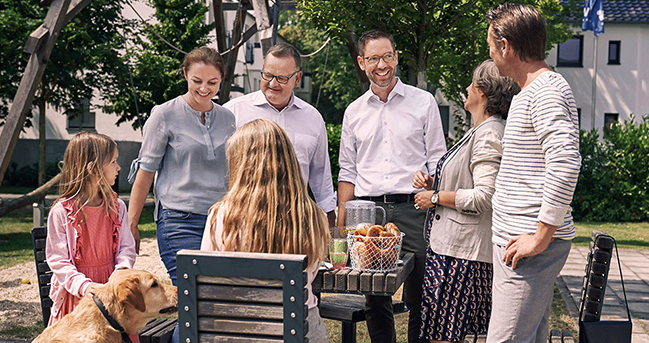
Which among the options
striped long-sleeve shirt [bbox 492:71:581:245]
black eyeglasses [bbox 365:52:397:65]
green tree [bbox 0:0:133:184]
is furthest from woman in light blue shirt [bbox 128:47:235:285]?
green tree [bbox 0:0:133:184]

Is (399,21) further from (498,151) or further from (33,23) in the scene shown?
(33,23)

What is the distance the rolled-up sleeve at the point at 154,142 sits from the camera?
3926 millimetres

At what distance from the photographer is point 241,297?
7.73ft

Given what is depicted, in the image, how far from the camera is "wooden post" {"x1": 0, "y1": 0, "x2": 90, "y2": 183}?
911cm

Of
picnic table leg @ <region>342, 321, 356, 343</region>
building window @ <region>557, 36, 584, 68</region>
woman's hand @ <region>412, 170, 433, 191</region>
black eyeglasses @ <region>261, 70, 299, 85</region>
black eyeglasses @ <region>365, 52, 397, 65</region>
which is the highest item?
building window @ <region>557, 36, 584, 68</region>

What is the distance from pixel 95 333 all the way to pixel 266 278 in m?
1.41

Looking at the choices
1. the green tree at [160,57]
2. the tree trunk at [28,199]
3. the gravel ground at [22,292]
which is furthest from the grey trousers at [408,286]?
the green tree at [160,57]

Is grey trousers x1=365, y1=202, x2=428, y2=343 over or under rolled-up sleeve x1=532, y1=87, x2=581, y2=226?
under

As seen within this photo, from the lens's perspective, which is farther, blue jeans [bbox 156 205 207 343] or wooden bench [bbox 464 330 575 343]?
blue jeans [bbox 156 205 207 343]

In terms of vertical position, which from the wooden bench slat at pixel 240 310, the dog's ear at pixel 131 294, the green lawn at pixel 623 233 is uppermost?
the wooden bench slat at pixel 240 310

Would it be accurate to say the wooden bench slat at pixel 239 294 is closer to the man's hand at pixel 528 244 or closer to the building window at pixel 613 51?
the man's hand at pixel 528 244

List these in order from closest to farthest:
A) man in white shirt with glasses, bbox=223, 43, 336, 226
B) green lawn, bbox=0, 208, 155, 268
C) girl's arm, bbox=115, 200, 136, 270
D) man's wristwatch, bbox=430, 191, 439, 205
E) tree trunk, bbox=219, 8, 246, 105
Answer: man's wristwatch, bbox=430, 191, 439, 205
girl's arm, bbox=115, 200, 136, 270
man in white shirt with glasses, bbox=223, 43, 336, 226
green lawn, bbox=0, 208, 155, 268
tree trunk, bbox=219, 8, 246, 105

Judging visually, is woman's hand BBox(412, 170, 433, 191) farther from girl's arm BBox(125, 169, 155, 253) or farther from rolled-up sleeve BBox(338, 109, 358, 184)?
girl's arm BBox(125, 169, 155, 253)

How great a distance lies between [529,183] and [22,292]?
6.61 meters
